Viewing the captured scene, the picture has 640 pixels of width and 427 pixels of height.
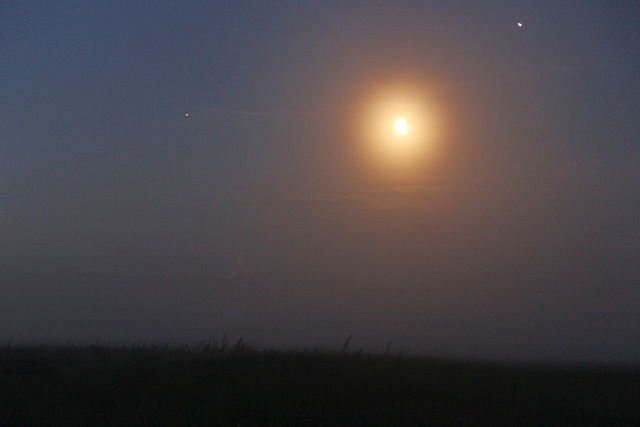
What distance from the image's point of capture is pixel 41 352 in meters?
13.0

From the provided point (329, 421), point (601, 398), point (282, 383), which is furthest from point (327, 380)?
point (601, 398)

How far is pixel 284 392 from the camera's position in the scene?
934 centimetres

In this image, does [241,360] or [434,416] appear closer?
[434,416]

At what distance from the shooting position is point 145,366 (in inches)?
424

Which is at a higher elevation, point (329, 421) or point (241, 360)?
point (241, 360)

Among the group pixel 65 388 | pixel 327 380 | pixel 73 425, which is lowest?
pixel 73 425

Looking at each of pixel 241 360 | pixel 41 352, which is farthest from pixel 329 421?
pixel 41 352

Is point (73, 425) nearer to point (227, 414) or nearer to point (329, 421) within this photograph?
point (227, 414)

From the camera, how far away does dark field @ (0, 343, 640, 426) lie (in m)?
8.55

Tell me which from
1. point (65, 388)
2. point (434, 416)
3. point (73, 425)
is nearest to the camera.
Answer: point (73, 425)

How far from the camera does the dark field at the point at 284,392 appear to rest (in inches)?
337

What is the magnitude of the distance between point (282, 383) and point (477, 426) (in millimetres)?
3115

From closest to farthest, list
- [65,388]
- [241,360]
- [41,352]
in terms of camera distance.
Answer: [65,388] → [241,360] → [41,352]

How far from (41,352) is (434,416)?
8782mm
